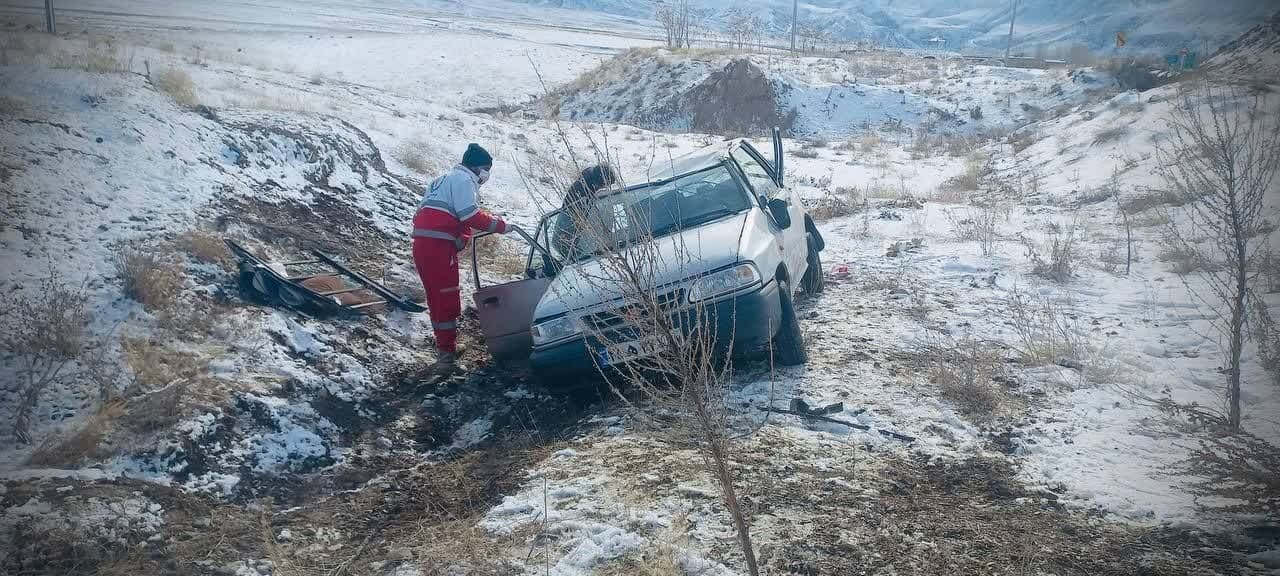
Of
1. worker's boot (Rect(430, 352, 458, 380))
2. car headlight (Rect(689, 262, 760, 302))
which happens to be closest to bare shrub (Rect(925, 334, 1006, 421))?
car headlight (Rect(689, 262, 760, 302))

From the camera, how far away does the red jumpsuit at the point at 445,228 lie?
617 centimetres

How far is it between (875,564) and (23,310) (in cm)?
548

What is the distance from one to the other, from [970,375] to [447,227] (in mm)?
4094

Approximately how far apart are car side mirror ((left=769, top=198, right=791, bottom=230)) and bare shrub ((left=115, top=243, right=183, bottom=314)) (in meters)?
A: 4.64

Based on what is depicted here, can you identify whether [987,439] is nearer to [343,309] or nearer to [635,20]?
[343,309]

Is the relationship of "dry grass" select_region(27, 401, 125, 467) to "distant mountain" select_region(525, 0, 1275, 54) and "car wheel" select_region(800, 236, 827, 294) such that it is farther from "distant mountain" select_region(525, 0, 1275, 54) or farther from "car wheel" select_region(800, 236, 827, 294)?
"distant mountain" select_region(525, 0, 1275, 54)

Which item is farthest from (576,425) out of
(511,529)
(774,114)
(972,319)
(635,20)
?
(635,20)

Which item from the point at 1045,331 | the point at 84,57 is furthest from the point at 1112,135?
the point at 84,57

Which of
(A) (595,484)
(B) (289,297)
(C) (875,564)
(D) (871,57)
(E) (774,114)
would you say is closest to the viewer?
(C) (875,564)

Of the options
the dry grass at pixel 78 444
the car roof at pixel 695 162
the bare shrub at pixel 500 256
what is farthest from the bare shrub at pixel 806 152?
the dry grass at pixel 78 444

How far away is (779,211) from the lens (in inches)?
235

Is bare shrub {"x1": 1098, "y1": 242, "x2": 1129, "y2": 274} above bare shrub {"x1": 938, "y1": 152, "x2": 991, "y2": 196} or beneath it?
beneath

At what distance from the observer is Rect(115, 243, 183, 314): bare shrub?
18.4 ft

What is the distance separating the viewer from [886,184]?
14266 millimetres
